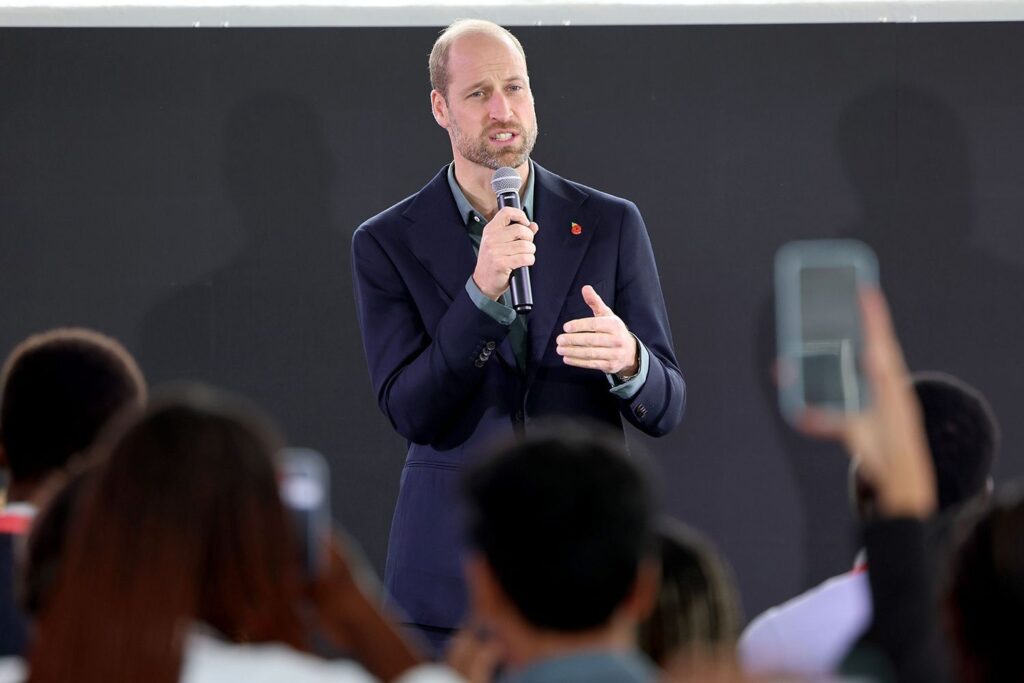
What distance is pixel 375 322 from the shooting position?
304cm

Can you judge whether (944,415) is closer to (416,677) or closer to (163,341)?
(416,677)

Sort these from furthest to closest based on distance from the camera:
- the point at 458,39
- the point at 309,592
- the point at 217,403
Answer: the point at 458,39 < the point at 309,592 < the point at 217,403

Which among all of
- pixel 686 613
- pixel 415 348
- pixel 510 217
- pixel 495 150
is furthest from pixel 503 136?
pixel 686 613

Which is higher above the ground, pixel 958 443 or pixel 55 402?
pixel 55 402

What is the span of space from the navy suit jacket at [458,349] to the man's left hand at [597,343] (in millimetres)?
127

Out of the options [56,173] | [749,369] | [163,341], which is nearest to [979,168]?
[749,369]

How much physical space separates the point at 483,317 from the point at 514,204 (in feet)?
0.96

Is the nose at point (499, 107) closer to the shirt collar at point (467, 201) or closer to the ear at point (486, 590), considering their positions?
the shirt collar at point (467, 201)

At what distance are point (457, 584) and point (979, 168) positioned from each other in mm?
2401

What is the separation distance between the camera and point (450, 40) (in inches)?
129

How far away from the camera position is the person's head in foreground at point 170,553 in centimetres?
142

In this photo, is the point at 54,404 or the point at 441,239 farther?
the point at 441,239

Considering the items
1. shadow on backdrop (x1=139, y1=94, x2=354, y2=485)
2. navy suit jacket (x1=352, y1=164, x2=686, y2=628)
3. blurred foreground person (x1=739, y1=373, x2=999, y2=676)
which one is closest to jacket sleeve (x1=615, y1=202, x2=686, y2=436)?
navy suit jacket (x1=352, y1=164, x2=686, y2=628)

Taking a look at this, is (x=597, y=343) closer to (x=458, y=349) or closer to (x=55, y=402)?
(x=458, y=349)
